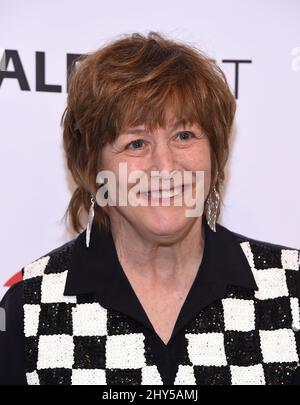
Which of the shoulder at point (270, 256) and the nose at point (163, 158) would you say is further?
the shoulder at point (270, 256)

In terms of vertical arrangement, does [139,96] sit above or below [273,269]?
above

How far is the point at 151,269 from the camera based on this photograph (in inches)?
57.8

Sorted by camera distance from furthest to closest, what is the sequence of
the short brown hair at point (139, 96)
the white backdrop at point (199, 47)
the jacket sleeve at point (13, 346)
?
1. the white backdrop at point (199, 47)
2. the jacket sleeve at point (13, 346)
3. the short brown hair at point (139, 96)

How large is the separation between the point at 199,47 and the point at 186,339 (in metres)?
0.73

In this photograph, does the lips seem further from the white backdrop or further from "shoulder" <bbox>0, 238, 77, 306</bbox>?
the white backdrop

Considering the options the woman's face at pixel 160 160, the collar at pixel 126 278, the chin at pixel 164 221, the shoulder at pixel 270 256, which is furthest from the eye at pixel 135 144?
the shoulder at pixel 270 256

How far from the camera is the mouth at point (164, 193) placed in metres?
1.33

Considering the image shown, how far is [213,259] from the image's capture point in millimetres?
1474

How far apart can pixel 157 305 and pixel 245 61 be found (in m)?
0.68

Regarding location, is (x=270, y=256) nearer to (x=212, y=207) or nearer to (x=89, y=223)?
(x=212, y=207)

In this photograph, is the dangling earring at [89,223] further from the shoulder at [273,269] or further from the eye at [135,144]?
the shoulder at [273,269]

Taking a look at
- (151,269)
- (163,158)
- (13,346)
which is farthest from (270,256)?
(13,346)

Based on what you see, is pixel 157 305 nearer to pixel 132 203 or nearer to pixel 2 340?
pixel 132 203

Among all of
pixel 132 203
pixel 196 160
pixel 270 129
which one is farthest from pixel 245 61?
pixel 132 203
